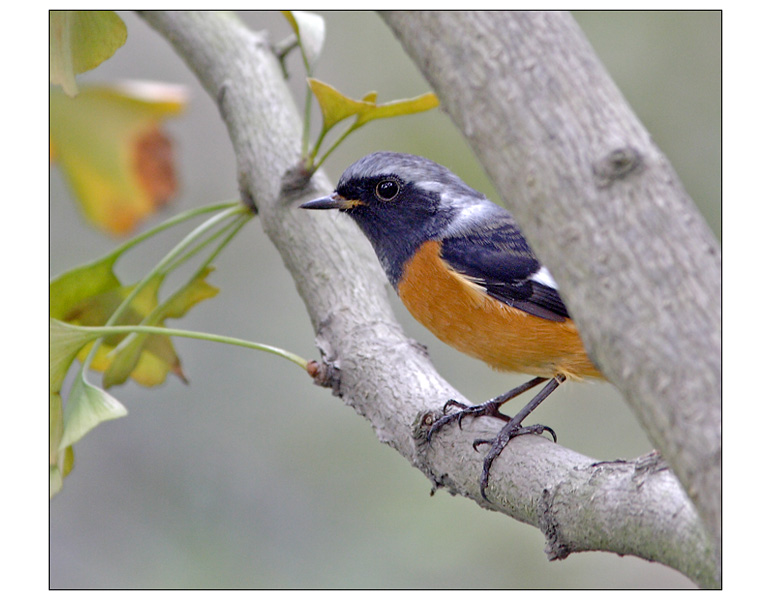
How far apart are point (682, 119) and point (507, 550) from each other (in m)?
2.83

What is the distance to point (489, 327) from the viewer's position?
2.59 m

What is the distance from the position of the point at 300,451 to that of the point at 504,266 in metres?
2.21

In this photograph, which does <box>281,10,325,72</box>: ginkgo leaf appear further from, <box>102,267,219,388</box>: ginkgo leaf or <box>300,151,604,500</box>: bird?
<box>102,267,219,388</box>: ginkgo leaf

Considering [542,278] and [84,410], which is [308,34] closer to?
[542,278]

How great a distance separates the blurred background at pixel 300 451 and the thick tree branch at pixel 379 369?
1.20 m

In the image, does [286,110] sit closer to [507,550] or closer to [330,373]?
[330,373]

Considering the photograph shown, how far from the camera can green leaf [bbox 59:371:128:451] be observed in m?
1.91

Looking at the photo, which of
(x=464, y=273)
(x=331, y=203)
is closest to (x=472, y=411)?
(x=464, y=273)

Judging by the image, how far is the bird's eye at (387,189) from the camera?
9.72 ft

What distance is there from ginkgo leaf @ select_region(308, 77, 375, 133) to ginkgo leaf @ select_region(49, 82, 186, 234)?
877mm

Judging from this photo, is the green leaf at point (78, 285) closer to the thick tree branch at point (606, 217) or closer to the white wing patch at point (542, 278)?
the white wing patch at point (542, 278)

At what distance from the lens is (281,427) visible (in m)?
4.50

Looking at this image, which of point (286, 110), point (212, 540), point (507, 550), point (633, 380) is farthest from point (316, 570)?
point (633, 380)

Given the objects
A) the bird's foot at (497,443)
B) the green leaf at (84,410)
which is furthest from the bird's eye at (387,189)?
the green leaf at (84,410)
